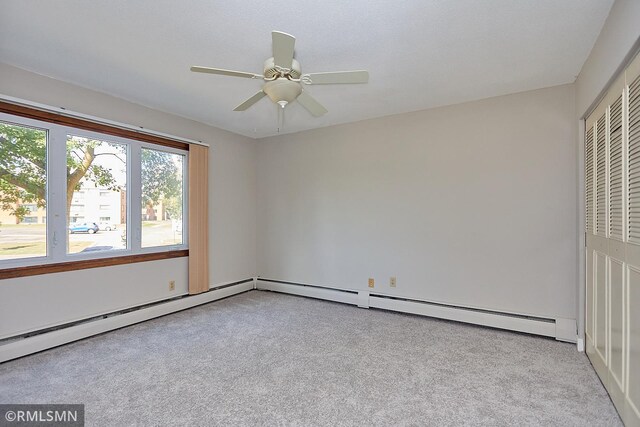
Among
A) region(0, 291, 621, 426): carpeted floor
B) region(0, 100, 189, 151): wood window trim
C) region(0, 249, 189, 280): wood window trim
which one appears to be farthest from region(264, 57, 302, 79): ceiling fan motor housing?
region(0, 249, 189, 280): wood window trim

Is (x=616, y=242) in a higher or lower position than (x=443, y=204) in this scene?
lower

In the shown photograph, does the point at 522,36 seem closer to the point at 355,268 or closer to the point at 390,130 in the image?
the point at 390,130

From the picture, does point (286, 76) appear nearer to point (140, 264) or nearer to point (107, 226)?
point (107, 226)

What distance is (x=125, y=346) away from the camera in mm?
2805

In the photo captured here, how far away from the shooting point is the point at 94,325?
3.04m

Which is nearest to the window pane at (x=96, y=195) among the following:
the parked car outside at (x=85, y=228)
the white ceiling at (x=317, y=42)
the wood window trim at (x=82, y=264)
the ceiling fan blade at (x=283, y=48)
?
the parked car outside at (x=85, y=228)

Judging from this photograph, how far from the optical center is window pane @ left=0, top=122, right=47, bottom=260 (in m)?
2.60

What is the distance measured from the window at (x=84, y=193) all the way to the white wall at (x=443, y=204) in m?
1.61

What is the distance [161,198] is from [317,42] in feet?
8.92

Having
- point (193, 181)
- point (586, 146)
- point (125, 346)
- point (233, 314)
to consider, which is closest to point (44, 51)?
point (193, 181)

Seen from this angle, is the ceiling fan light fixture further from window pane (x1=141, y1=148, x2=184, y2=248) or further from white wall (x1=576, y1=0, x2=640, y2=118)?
window pane (x1=141, y1=148, x2=184, y2=248)

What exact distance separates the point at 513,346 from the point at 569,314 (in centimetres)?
67

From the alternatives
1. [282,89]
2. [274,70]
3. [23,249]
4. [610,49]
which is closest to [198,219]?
[23,249]

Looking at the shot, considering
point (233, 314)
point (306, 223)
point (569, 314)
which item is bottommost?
point (233, 314)
